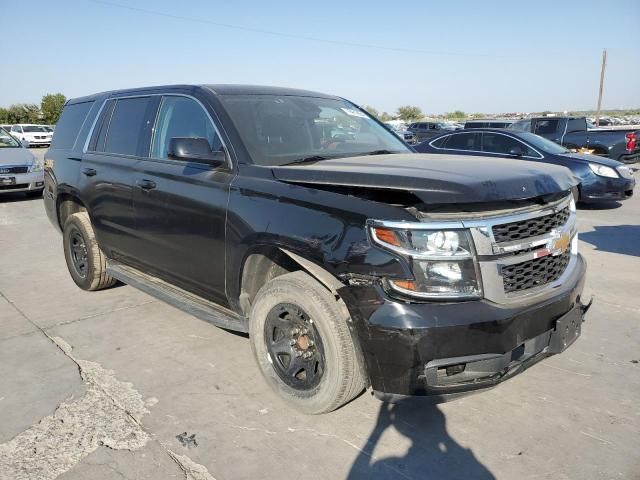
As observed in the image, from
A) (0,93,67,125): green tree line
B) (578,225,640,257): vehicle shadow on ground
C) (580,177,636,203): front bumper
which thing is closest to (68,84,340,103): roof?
(578,225,640,257): vehicle shadow on ground

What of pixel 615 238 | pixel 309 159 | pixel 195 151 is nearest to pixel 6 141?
pixel 195 151

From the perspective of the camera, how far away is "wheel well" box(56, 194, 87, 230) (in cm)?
515

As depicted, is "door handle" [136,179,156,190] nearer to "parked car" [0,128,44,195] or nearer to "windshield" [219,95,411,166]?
"windshield" [219,95,411,166]

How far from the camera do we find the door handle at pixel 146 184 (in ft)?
12.6

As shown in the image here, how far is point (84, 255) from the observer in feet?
16.8

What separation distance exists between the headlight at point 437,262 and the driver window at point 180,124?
62.9 inches

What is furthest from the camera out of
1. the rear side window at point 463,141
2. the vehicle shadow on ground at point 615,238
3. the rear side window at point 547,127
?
the rear side window at point 547,127

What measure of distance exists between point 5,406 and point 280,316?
5.71ft

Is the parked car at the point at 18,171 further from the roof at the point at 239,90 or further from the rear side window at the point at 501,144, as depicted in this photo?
the rear side window at the point at 501,144

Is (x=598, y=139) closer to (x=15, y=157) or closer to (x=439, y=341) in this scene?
(x=439, y=341)

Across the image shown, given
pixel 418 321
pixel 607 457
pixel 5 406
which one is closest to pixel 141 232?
pixel 5 406

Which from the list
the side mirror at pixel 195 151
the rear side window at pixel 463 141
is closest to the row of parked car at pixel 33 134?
the rear side window at pixel 463 141

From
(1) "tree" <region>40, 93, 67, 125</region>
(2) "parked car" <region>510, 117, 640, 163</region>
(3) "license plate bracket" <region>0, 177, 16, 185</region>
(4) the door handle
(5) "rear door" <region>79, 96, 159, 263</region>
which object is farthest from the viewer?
(1) "tree" <region>40, 93, 67, 125</region>

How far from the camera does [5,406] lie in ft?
10.1
